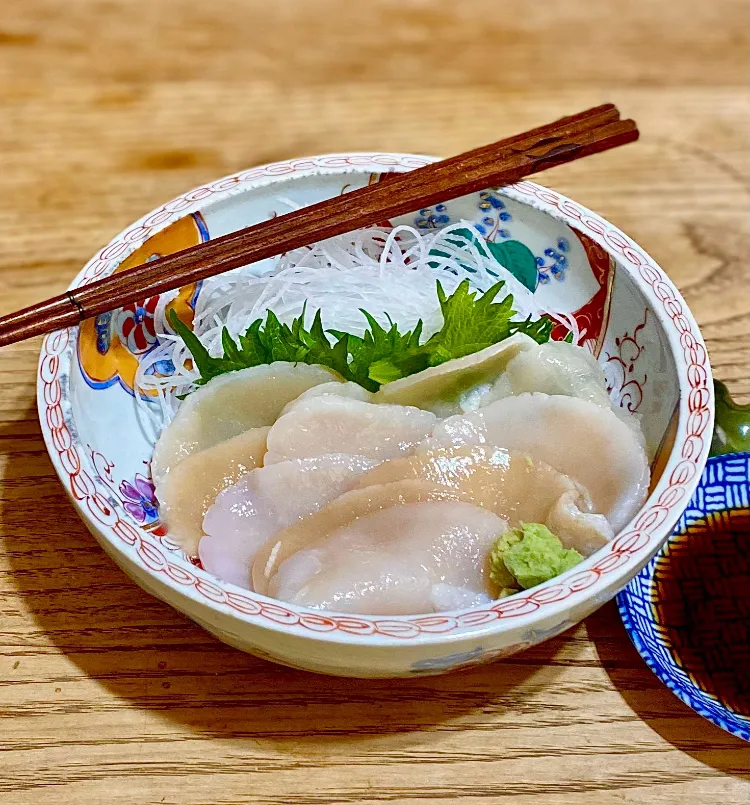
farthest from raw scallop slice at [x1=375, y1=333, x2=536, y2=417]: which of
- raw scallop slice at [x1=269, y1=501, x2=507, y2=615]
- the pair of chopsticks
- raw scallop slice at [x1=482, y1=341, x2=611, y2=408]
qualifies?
the pair of chopsticks

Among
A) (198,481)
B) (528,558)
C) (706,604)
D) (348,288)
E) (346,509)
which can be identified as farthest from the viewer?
(348,288)

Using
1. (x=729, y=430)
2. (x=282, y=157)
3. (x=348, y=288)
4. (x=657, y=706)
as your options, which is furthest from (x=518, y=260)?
(x=282, y=157)

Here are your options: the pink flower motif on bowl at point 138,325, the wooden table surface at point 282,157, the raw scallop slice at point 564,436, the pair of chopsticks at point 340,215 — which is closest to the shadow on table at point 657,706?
the wooden table surface at point 282,157

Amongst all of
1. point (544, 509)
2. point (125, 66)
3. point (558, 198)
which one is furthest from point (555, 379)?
point (125, 66)

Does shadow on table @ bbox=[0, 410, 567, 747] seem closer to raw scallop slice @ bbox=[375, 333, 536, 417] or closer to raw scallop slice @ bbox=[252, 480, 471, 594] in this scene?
raw scallop slice @ bbox=[252, 480, 471, 594]

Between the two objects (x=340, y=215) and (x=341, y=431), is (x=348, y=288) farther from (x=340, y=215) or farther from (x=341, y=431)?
(x=341, y=431)

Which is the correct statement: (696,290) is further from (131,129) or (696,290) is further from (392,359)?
(131,129)
